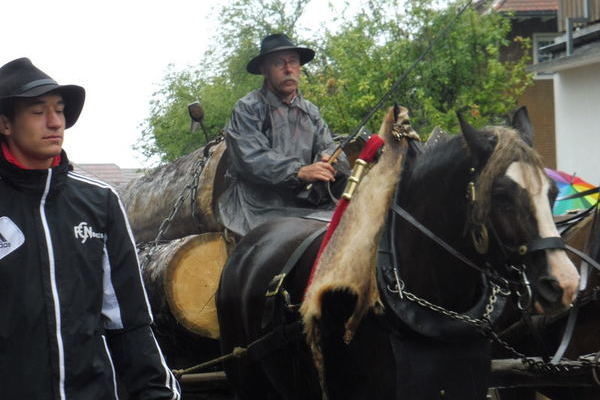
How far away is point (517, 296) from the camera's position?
446cm

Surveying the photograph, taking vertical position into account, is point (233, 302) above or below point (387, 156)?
below

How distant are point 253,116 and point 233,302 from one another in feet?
3.63

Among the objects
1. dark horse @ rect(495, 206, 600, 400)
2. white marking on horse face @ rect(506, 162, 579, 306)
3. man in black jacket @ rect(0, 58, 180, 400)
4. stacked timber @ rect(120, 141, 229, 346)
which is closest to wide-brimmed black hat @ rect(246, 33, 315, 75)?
stacked timber @ rect(120, 141, 229, 346)

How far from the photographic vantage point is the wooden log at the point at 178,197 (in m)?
7.00

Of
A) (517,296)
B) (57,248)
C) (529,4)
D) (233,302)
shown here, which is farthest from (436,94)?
(57,248)

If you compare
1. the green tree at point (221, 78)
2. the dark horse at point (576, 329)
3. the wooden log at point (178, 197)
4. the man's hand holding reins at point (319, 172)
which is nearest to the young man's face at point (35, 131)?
the man's hand holding reins at point (319, 172)

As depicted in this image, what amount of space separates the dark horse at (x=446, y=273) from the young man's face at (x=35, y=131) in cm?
150

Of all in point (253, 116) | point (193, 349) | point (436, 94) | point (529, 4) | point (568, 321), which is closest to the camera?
point (568, 321)

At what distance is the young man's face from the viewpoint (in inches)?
142

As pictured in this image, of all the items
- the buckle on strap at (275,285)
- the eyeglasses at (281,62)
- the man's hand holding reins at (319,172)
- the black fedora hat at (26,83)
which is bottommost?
the buckle on strap at (275,285)

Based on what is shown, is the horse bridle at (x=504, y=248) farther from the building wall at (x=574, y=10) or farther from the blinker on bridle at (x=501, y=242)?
the building wall at (x=574, y=10)

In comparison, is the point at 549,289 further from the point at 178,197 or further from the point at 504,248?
the point at 178,197

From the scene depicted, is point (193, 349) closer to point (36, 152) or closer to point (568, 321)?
point (568, 321)

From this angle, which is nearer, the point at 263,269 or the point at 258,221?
the point at 263,269
